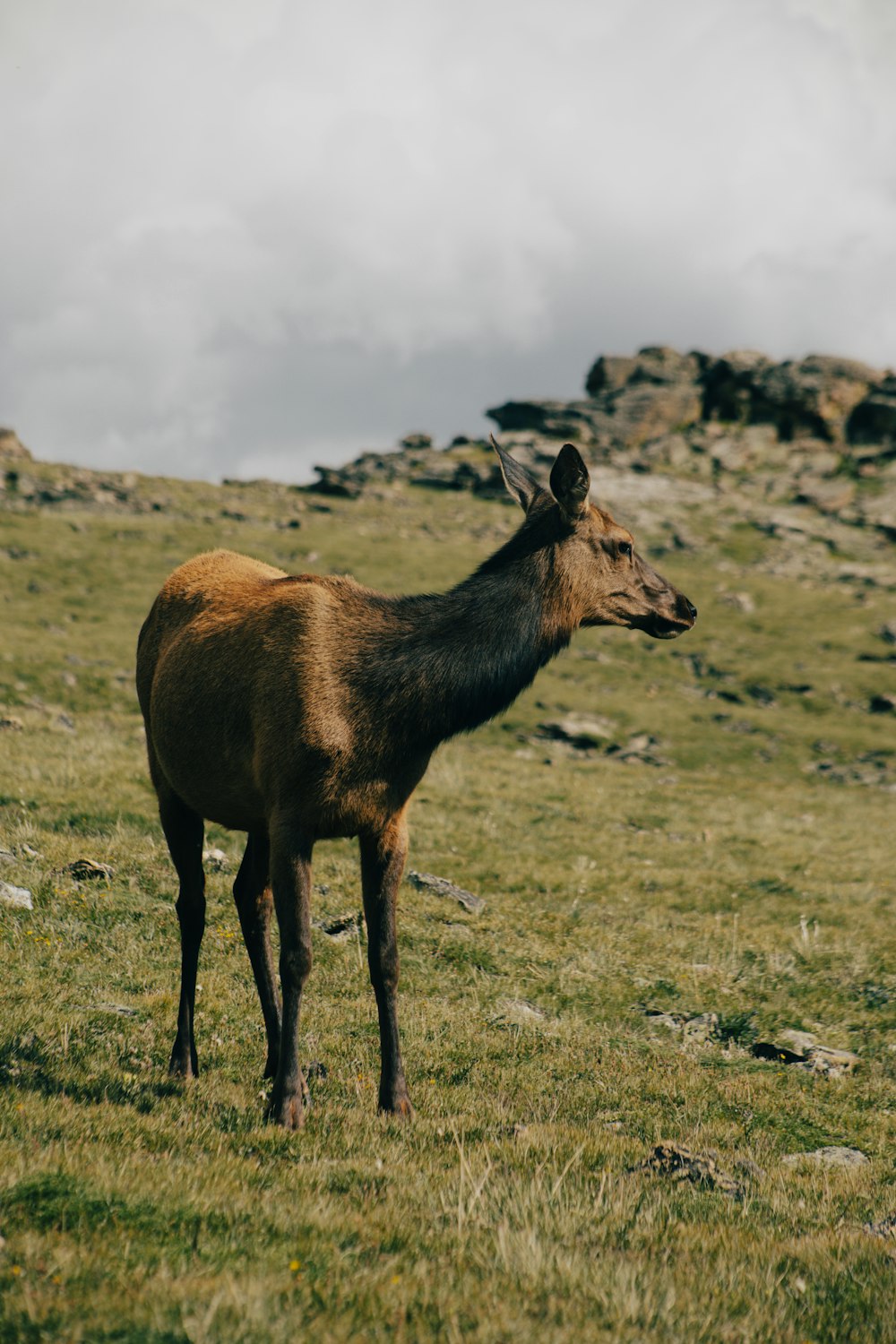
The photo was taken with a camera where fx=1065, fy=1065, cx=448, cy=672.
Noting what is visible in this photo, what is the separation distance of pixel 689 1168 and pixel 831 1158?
5.44 feet

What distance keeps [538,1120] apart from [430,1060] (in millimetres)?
1278

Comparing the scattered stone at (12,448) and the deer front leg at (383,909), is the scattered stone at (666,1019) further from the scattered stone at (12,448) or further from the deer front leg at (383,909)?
the scattered stone at (12,448)

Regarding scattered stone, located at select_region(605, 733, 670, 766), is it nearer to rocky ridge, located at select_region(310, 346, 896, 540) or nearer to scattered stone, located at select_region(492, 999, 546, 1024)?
scattered stone, located at select_region(492, 999, 546, 1024)

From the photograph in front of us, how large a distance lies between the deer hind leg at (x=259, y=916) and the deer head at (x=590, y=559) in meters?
3.11

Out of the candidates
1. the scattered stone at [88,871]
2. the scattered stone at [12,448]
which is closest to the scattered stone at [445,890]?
the scattered stone at [88,871]

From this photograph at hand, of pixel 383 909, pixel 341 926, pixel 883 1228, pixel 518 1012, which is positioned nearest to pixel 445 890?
pixel 341 926

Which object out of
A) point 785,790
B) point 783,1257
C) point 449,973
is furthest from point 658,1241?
point 785,790

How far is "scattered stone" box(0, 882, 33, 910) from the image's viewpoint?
9.78 m

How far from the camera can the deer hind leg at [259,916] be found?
8.05 m

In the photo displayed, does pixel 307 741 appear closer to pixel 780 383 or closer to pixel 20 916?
pixel 20 916

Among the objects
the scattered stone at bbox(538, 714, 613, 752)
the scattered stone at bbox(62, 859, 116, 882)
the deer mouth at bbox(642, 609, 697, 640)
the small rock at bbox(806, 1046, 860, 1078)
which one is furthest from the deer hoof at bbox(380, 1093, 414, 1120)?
the scattered stone at bbox(538, 714, 613, 752)

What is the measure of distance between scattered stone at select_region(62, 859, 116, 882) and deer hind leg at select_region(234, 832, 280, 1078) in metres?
2.99

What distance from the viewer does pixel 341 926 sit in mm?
10914

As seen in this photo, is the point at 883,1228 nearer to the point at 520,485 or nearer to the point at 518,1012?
the point at 518,1012
